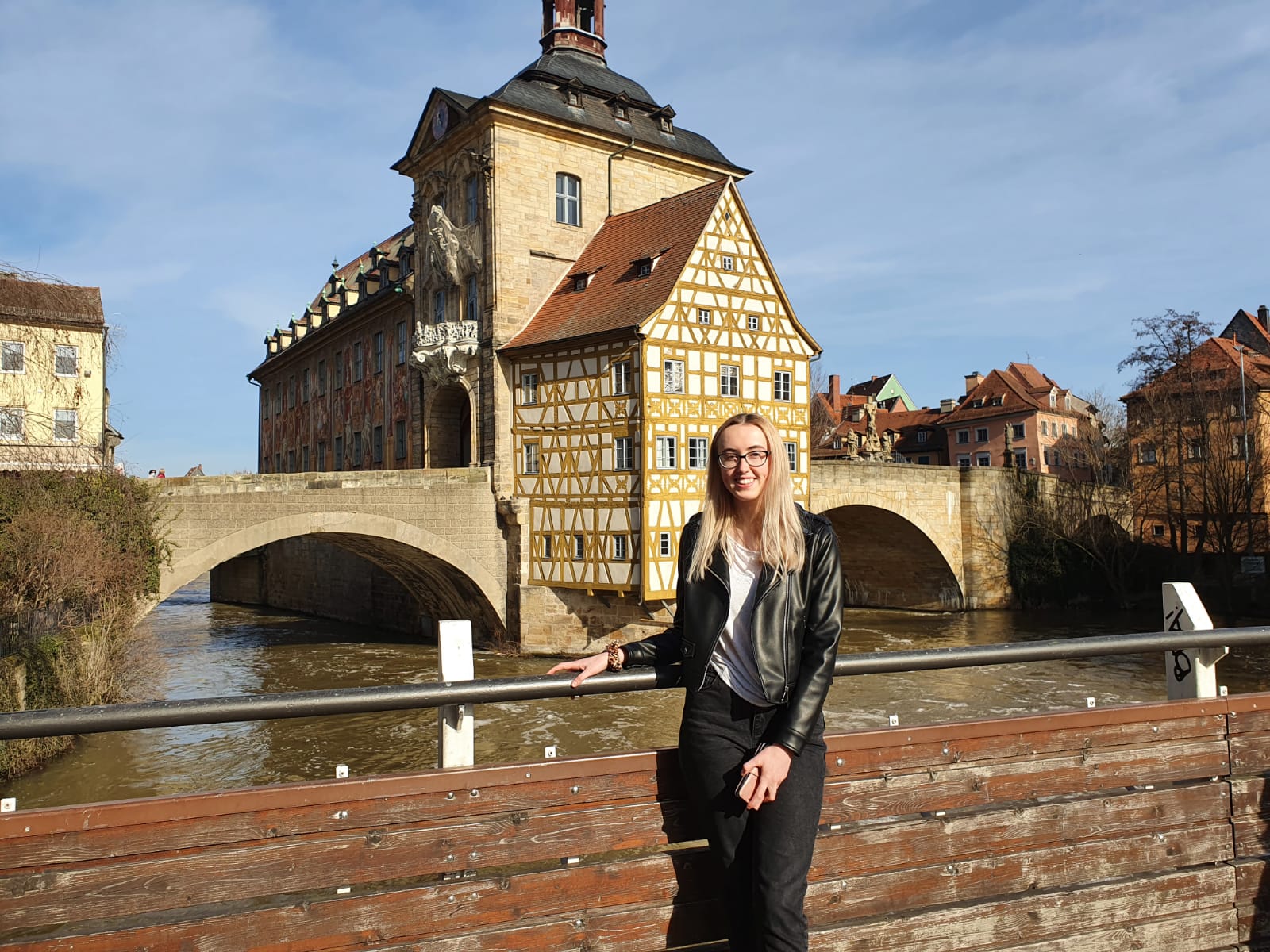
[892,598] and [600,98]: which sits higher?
[600,98]

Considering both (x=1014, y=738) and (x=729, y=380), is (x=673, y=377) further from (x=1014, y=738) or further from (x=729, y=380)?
(x=1014, y=738)

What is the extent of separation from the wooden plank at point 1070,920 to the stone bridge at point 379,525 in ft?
56.2

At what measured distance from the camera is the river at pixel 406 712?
13445 mm

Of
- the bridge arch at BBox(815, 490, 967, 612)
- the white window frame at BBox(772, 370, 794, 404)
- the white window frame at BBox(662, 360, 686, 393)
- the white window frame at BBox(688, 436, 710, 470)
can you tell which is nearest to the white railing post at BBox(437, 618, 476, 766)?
the white window frame at BBox(662, 360, 686, 393)

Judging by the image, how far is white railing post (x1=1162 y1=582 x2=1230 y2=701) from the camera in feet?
11.2

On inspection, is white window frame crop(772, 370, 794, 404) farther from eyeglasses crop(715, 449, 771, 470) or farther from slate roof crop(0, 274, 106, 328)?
eyeglasses crop(715, 449, 771, 470)

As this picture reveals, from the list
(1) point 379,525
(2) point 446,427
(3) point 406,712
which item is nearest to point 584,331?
(1) point 379,525

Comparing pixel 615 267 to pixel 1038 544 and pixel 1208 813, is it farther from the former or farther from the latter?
pixel 1208 813

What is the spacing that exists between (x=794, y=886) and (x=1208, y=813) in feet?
5.83

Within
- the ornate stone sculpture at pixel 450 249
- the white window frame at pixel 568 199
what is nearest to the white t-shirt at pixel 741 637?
the ornate stone sculpture at pixel 450 249

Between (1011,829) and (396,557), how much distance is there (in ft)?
70.1

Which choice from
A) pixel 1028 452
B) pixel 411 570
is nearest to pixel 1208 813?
pixel 411 570

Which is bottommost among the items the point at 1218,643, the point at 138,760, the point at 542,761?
the point at 138,760

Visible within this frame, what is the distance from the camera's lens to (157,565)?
692 inches
